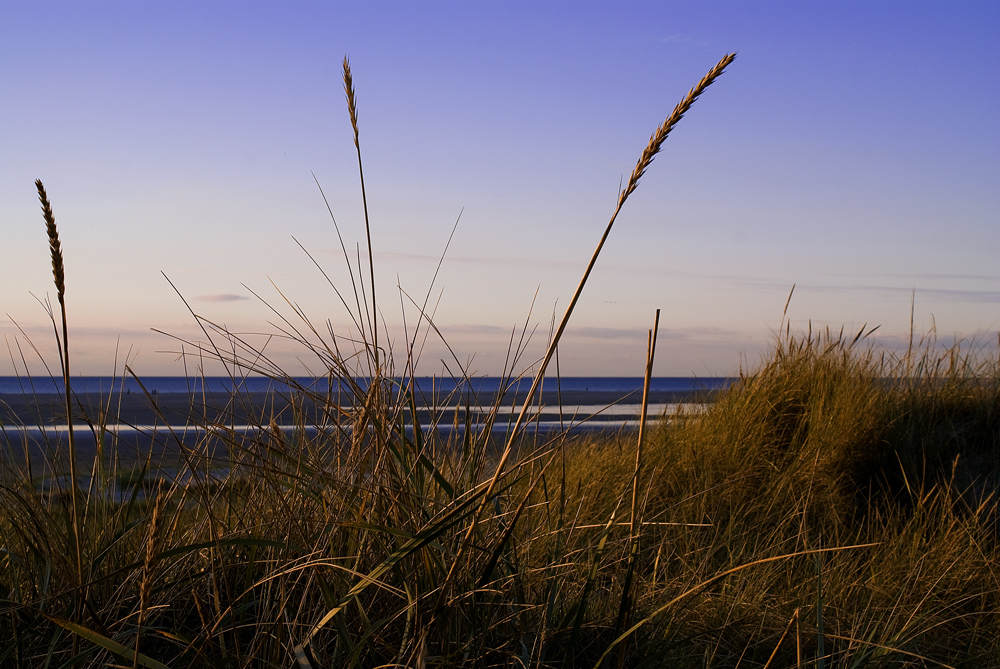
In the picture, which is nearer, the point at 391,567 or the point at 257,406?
the point at 391,567

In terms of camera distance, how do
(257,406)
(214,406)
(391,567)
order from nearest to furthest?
(391,567) < (214,406) < (257,406)

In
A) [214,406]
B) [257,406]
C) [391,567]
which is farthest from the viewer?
[257,406]

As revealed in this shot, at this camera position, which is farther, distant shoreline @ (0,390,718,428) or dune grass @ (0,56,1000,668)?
distant shoreline @ (0,390,718,428)

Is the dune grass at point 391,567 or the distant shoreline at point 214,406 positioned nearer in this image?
the dune grass at point 391,567

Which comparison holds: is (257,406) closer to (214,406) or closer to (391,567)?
(214,406)

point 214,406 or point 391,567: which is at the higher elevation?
point 214,406

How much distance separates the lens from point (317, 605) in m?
1.43

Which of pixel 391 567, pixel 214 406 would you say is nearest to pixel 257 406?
pixel 214 406

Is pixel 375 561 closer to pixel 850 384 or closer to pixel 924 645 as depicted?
pixel 924 645

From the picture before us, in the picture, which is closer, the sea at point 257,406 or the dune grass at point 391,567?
the dune grass at point 391,567

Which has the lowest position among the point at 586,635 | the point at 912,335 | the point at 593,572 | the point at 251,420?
the point at 586,635

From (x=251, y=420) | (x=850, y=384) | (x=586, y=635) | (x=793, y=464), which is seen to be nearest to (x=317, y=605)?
(x=251, y=420)

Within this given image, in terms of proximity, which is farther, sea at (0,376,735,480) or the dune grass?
sea at (0,376,735,480)

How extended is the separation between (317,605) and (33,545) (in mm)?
674
